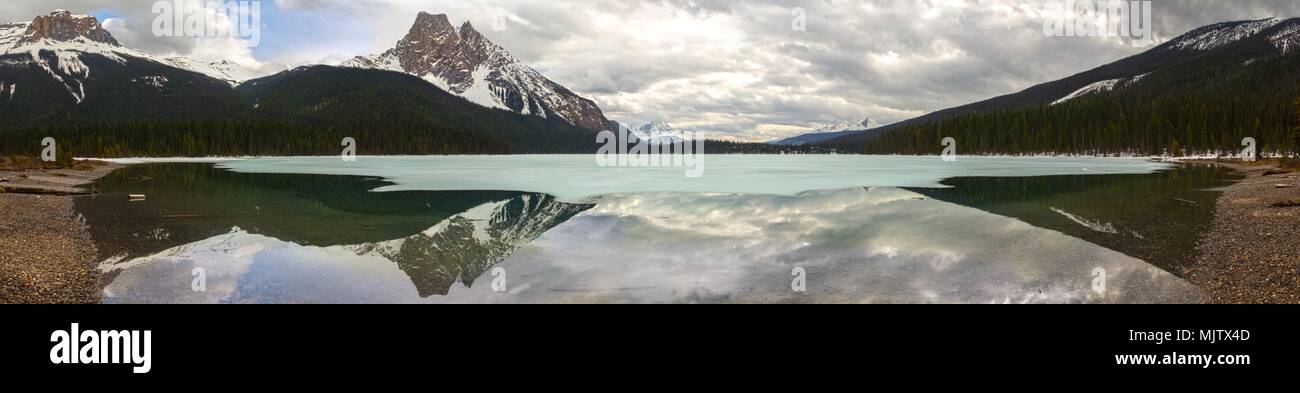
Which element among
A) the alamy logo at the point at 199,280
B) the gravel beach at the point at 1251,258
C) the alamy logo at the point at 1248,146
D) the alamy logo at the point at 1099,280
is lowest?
the alamy logo at the point at 199,280

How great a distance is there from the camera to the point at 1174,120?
137 meters

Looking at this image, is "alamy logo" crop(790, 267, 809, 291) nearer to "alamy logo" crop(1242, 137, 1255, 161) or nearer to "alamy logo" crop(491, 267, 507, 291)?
"alamy logo" crop(491, 267, 507, 291)

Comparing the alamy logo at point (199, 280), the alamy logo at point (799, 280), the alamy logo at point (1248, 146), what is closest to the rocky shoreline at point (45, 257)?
the alamy logo at point (199, 280)

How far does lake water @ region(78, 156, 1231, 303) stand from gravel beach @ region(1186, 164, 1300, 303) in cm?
46

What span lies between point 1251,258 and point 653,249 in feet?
41.0

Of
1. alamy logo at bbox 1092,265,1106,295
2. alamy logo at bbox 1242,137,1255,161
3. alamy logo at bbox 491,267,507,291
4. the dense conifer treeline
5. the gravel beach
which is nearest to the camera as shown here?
the gravel beach

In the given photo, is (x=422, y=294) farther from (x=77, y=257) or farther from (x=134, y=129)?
(x=134, y=129)

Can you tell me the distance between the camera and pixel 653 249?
1620 cm

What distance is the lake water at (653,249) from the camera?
11.8m

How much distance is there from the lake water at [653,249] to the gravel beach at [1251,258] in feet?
1.49

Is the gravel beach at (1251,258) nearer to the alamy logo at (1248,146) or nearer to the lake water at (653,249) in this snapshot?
the lake water at (653,249)

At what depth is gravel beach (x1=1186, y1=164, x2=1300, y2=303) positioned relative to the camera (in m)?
11.0

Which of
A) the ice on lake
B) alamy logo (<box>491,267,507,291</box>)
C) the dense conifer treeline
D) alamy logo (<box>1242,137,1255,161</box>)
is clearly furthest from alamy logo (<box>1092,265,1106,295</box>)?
alamy logo (<box>1242,137,1255,161</box>)
